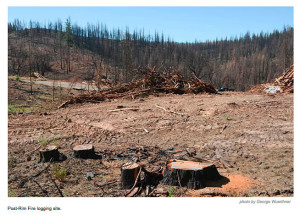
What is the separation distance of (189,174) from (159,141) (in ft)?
8.13

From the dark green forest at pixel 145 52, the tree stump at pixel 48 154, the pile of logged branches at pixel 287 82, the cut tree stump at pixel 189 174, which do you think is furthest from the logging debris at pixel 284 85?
the dark green forest at pixel 145 52

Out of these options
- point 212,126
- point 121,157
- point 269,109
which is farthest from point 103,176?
point 269,109

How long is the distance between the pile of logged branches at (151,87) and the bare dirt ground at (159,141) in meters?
1.94

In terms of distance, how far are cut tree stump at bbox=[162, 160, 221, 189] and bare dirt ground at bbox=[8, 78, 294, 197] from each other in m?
0.11

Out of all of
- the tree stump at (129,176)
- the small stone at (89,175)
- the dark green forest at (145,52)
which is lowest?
the small stone at (89,175)

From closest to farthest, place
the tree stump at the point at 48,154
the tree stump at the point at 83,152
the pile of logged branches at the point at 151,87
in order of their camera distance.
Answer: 1. the tree stump at the point at 48,154
2. the tree stump at the point at 83,152
3. the pile of logged branches at the point at 151,87

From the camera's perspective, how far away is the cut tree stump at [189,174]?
3652 mm

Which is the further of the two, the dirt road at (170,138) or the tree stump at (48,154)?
the tree stump at (48,154)

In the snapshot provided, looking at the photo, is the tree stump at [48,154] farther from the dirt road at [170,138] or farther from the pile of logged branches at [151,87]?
the pile of logged branches at [151,87]

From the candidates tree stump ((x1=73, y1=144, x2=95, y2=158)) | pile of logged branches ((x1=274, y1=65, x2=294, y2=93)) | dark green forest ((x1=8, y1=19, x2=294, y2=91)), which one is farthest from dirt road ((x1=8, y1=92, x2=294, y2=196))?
dark green forest ((x1=8, y1=19, x2=294, y2=91))

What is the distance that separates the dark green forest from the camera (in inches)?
1961

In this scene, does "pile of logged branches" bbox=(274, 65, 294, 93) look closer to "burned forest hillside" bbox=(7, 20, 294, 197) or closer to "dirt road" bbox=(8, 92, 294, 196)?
"burned forest hillside" bbox=(7, 20, 294, 197)

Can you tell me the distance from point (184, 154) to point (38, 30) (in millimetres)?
94740
